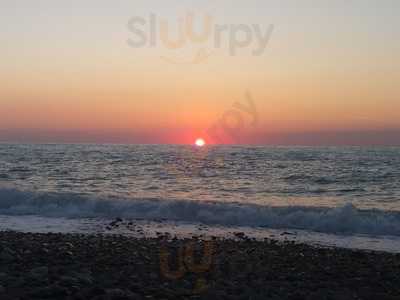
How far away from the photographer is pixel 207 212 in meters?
18.9

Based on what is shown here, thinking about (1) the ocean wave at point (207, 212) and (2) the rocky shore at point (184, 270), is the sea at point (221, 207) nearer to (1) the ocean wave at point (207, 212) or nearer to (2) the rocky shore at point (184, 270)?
(1) the ocean wave at point (207, 212)

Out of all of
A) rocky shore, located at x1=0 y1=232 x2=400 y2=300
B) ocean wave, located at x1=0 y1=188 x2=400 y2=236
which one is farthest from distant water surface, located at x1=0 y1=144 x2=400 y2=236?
rocky shore, located at x1=0 y1=232 x2=400 y2=300

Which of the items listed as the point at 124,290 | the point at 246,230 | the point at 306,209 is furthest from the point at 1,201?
the point at 124,290

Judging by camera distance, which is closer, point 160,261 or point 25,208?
point 160,261

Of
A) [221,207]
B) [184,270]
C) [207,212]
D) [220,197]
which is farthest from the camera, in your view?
[220,197]

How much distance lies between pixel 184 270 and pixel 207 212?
9362mm

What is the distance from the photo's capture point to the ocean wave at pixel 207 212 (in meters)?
17.0

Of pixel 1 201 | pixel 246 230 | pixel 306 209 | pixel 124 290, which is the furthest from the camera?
pixel 1 201

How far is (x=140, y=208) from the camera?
20.0 metres

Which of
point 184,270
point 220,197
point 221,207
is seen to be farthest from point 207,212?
point 184,270

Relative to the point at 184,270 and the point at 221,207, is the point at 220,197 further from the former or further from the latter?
the point at 184,270

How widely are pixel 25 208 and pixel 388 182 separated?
2131 cm

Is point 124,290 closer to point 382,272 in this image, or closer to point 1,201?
point 382,272

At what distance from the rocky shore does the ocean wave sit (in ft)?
15.1
